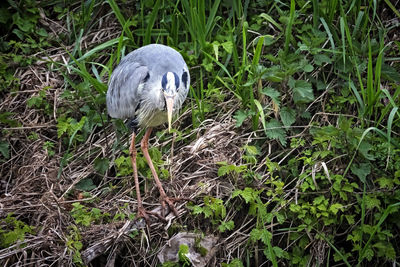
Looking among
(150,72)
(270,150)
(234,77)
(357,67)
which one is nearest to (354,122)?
(357,67)

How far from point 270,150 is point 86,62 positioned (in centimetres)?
203

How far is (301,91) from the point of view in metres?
4.49

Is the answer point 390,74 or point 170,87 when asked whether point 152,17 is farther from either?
point 390,74

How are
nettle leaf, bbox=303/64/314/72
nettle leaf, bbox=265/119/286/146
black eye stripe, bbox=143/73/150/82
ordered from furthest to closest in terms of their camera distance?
nettle leaf, bbox=303/64/314/72
nettle leaf, bbox=265/119/286/146
black eye stripe, bbox=143/73/150/82

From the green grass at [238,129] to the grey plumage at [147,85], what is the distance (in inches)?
15.0

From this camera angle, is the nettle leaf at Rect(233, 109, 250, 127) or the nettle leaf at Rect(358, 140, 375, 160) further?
the nettle leaf at Rect(233, 109, 250, 127)

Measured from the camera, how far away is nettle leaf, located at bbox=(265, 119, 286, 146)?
14.6 feet

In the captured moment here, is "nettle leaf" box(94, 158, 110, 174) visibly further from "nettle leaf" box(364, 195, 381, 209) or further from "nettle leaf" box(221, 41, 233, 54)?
"nettle leaf" box(364, 195, 381, 209)

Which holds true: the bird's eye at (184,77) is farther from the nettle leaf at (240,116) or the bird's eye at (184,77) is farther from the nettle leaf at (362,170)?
the nettle leaf at (362,170)

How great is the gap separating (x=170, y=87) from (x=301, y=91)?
3.72 ft

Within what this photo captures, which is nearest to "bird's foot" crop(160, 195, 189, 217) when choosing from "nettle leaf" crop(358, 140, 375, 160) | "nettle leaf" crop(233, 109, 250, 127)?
"nettle leaf" crop(233, 109, 250, 127)

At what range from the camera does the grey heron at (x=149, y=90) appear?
4.14m

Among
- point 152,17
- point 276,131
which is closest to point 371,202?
point 276,131

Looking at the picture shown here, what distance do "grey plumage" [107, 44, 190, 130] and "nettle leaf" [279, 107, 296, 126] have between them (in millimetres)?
855
